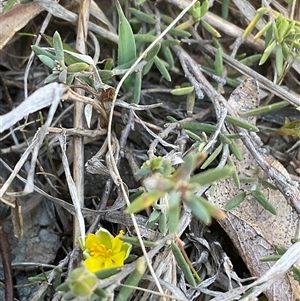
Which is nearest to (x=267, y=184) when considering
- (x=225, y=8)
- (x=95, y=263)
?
(x=95, y=263)

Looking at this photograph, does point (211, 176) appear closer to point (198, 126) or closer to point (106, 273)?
point (106, 273)

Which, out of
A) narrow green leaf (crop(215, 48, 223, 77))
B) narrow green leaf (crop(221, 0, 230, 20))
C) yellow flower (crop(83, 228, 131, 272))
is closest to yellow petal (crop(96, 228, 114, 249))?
yellow flower (crop(83, 228, 131, 272))

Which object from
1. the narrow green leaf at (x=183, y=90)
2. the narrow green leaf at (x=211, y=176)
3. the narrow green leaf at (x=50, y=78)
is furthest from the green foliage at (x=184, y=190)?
the narrow green leaf at (x=183, y=90)

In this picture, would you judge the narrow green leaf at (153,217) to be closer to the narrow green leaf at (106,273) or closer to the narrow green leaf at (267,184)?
the narrow green leaf at (106,273)

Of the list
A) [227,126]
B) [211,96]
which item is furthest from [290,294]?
[211,96]

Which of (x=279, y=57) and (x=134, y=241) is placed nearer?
(x=134, y=241)
